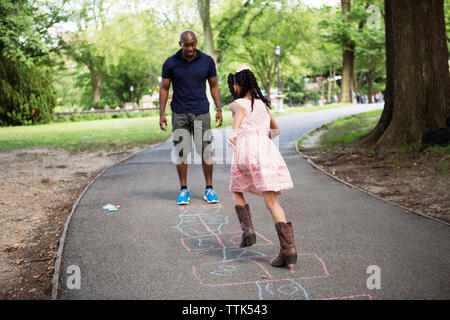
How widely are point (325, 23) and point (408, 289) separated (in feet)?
108

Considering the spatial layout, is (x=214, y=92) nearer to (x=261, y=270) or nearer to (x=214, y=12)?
(x=261, y=270)

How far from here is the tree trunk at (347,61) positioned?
35406 millimetres

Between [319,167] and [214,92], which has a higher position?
[214,92]

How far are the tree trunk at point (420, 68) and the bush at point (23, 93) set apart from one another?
27.5 meters

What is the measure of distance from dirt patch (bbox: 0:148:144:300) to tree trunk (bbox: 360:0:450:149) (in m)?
6.84

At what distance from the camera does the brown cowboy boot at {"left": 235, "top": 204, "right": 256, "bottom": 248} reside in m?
4.35

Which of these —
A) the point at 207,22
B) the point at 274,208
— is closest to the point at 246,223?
the point at 274,208

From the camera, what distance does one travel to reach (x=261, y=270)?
12.8 ft

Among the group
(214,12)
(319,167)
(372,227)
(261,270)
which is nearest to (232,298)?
(261,270)

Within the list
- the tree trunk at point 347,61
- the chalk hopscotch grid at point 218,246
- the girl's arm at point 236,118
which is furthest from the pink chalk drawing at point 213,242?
the tree trunk at point 347,61

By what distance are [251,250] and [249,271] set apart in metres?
0.59

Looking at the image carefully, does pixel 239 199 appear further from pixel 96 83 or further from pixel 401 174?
pixel 96 83

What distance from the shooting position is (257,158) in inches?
160

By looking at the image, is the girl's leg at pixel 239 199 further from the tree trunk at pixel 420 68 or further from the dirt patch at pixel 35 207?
the tree trunk at pixel 420 68
